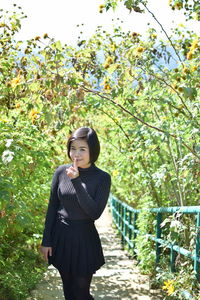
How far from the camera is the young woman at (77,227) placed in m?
3.03

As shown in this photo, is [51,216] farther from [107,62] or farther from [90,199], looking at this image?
[107,62]

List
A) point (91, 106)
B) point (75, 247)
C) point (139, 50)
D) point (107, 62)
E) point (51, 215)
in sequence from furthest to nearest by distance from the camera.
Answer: point (91, 106)
point (107, 62)
point (139, 50)
point (51, 215)
point (75, 247)

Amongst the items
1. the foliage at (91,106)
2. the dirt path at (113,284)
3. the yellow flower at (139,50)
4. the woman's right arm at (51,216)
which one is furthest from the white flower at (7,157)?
the dirt path at (113,284)

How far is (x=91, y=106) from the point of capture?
5125 millimetres

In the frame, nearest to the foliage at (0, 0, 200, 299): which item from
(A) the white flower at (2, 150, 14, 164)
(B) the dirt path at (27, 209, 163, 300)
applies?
(A) the white flower at (2, 150, 14, 164)

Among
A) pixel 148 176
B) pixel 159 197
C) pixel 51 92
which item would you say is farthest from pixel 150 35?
pixel 159 197

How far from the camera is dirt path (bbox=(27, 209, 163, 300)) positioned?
459cm

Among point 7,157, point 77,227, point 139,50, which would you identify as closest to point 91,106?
point 139,50

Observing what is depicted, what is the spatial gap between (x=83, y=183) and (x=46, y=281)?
101 inches

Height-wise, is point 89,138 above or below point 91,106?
below

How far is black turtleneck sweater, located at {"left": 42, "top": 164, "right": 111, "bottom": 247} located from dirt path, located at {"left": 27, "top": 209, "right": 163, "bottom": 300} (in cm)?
162

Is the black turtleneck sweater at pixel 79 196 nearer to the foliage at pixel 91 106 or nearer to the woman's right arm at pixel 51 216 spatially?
the woman's right arm at pixel 51 216

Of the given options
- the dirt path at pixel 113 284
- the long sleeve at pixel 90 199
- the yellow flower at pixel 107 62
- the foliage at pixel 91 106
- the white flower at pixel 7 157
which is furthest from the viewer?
the dirt path at pixel 113 284

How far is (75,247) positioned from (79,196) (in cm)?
39
